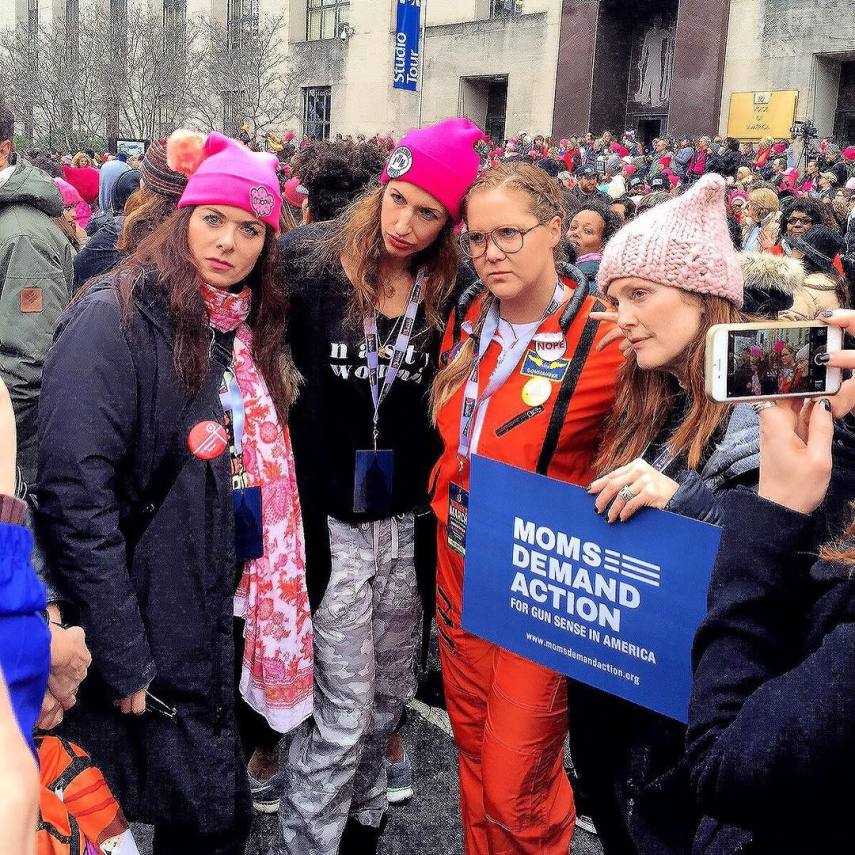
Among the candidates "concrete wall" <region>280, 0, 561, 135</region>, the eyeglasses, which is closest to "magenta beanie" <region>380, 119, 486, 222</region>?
the eyeglasses

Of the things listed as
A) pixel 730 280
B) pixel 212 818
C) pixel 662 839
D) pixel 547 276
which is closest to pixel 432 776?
pixel 212 818

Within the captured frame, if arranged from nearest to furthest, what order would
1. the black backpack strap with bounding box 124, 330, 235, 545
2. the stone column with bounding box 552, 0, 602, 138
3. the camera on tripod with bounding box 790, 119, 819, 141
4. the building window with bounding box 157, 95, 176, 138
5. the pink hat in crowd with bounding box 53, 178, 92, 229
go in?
the black backpack strap with bounding box 124, 330, 235, 545, the pink hat in crowd with bounding box 53, 178, 92, 229, the camera on tripod with bounding box 790, 119, 819, 141, the stone column with bounding box 552, 0, 602, 138, the building window with bounding box 157, 95, 176, 138

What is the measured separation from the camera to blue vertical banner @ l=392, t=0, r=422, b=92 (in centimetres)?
3120

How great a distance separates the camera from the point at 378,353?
109 inches

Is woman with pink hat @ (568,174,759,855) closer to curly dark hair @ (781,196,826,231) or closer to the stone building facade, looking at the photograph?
curly dark hair @ (781,196,826,231)

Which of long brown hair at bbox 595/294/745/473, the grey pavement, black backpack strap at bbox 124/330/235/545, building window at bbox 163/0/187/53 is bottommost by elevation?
the grey pavement

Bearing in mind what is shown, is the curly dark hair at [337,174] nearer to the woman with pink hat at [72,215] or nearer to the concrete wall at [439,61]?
the woman with pink hat at [72,215]

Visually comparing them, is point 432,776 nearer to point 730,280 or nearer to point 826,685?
point 730,280

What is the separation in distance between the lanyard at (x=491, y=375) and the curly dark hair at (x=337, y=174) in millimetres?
1726

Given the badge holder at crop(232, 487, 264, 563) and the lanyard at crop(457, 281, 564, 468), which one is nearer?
the badge holder at crop(232, 487, 264, 563)

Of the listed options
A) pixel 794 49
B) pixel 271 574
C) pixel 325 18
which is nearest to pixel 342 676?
pixel 271 574

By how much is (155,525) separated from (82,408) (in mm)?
336

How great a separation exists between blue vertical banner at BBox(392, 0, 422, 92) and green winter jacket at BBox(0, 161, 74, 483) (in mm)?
29383

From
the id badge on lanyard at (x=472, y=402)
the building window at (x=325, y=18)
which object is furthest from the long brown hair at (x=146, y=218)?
the building window at (x=325, y=18)
